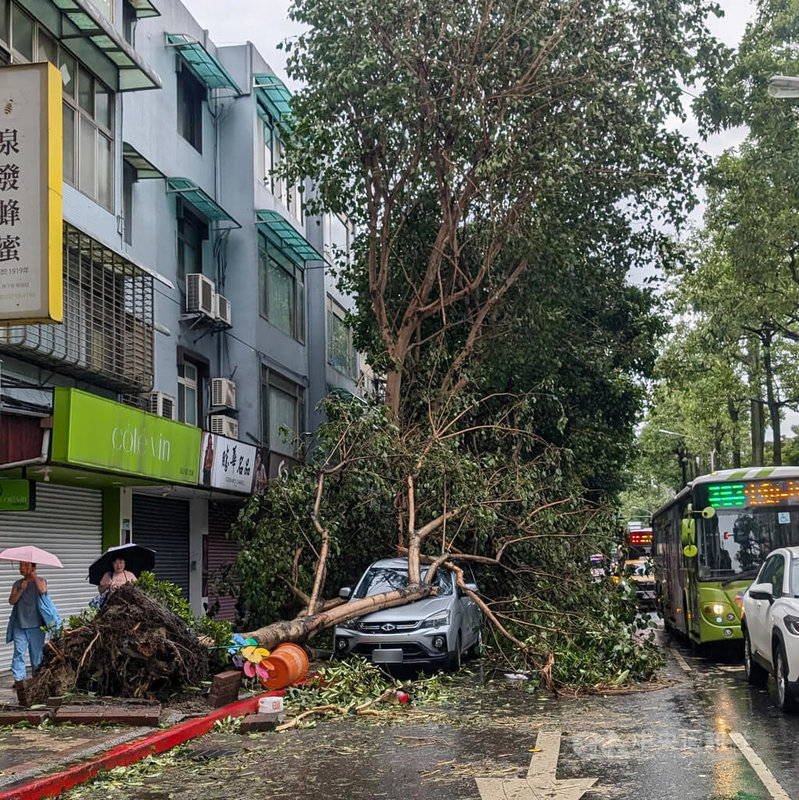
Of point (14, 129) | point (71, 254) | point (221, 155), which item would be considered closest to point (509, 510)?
point (71, 254)

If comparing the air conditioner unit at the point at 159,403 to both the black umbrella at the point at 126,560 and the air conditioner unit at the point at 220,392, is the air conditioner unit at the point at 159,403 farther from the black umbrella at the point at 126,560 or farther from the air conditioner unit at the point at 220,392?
the black umbrella at the point at 126,560

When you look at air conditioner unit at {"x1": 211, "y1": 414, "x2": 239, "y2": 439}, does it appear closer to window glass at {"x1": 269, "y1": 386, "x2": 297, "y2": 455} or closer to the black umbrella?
window glass at {"x1": 269, "y1": 386, "x2": 297, "y2": 455}

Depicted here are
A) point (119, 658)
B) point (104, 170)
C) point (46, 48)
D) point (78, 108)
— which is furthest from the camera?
point (104, 170)

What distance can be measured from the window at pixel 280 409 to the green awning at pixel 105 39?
893 centimetres

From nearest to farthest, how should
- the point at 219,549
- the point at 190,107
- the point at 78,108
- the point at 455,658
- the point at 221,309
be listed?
1. the point at 455,658
2. the point at 78,108
3. the point at 221,309
4. the point at 190,107
5. the point at 219,549

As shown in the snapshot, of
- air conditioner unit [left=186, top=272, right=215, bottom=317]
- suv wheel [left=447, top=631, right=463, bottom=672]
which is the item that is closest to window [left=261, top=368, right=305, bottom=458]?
air conditioner unit [left=186, top=272, right=215, bottom=317]

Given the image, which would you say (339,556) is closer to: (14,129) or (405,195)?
(405,195)

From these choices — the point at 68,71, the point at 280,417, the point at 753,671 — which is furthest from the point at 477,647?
the point at 280,417

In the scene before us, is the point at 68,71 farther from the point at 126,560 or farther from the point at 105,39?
the point at 126,560

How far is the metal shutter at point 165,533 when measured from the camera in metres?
21.4

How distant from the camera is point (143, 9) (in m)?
19.9

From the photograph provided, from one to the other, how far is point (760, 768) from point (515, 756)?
1911 mm

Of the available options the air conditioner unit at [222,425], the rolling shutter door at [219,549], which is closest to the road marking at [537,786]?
the air conditioner unit at [222,425]

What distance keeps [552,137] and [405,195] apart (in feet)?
11.7
